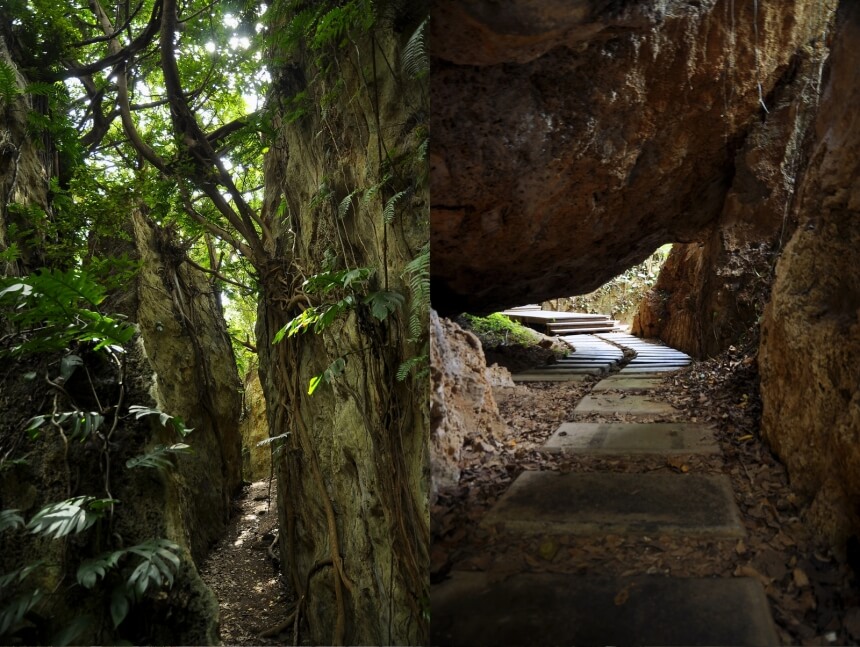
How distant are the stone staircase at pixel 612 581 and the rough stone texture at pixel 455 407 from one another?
17cm

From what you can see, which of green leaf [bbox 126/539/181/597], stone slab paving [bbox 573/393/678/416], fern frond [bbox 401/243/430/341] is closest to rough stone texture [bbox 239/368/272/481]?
green leaf [bbox 126/539/181/597]

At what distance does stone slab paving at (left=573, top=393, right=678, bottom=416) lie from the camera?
1.39 meters

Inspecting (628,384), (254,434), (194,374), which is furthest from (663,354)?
(194,374)

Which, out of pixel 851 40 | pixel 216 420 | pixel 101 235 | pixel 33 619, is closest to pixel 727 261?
pixel 851 40

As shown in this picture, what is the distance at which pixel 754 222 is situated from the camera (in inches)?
55.0

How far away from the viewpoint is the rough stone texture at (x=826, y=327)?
99 cm

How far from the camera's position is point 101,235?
4.81ft

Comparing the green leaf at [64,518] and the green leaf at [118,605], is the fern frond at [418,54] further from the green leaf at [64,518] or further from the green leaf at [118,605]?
the green leaf at [118,605]

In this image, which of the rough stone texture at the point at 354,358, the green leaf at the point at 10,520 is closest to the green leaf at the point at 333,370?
the rough stone texture at the point at 354,358

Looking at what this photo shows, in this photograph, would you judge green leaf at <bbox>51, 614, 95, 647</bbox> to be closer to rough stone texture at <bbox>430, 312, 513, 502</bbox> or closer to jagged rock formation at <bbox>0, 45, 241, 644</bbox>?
jagged rock formation at <bbox>0, 45, 241, 644</bbox>

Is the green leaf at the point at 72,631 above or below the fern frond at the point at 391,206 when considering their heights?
below

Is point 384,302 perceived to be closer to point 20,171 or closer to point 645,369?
point 645,369

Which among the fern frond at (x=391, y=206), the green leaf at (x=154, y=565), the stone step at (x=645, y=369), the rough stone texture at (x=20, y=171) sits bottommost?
the green leaf at (x=154, y=565)

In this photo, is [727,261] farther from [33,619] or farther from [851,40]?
[33,619]
